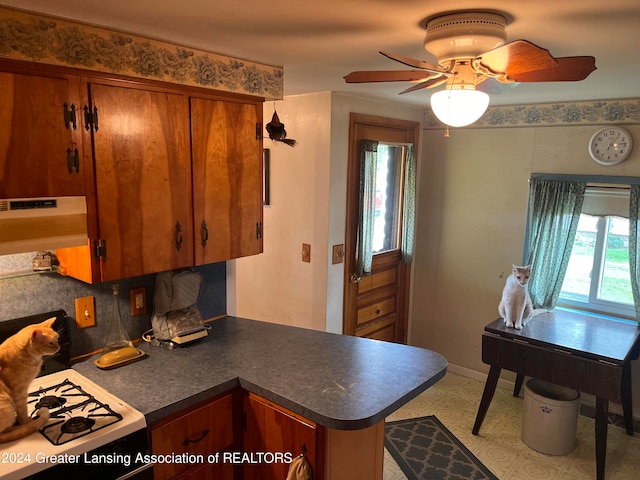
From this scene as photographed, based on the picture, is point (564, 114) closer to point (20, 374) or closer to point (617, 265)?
point (617, 265)

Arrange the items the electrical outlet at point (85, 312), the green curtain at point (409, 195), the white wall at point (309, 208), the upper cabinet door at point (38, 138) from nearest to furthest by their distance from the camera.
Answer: the upper cabinet door at point (38, 138) → the electrical outlet at point (85, 312) → the white wall at point (309, 208) → the green curtain at point (409, 195)

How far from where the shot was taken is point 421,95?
3.28 meters

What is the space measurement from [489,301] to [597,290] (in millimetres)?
789

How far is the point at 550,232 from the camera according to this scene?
3.50 m

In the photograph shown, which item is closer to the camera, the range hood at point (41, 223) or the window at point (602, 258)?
the range hood at point (41, 223)

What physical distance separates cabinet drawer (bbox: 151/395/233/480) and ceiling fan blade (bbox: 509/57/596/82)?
1638 mm

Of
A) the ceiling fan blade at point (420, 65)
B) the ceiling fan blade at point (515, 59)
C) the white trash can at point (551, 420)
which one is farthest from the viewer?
the white trash can at point (551, 420)

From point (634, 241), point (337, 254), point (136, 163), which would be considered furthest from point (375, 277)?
point (136, 163)

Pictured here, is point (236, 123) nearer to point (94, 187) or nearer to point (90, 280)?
point (94, 187)

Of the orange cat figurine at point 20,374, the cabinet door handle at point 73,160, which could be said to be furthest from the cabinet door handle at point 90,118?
the orange cat figurine at point 20,374

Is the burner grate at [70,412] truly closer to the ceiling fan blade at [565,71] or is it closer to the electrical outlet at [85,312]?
the electrical outlet at [85,312]

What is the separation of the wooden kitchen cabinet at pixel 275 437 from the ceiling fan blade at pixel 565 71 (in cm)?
140

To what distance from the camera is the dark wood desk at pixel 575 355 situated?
8.93ft

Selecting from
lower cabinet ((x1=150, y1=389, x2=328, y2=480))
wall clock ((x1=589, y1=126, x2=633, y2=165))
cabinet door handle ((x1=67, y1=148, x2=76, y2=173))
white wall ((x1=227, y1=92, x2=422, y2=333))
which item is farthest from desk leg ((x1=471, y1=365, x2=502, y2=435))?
cabinet door handle ((x1=67, y1=148, x2=76, y2=173))
